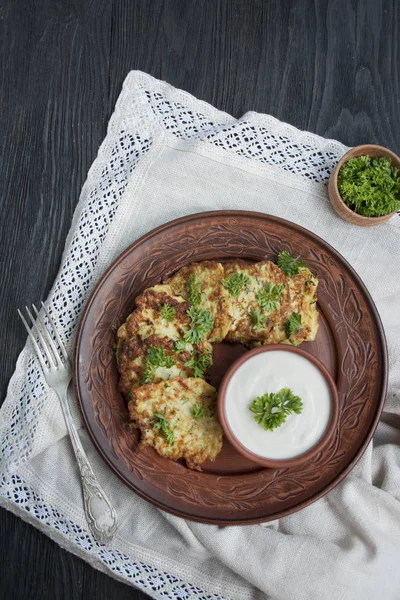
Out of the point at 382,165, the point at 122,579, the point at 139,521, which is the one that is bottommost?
the point at 122,579

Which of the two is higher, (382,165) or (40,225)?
(382,165)

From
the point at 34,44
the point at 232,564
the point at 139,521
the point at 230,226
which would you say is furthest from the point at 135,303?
the point at 34,44

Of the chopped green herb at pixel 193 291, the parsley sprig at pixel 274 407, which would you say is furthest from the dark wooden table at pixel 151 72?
the parsley sprig at pixel 274 407

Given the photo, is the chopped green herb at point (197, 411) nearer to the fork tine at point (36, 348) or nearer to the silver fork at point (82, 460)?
the silver fork at point (82, 460)

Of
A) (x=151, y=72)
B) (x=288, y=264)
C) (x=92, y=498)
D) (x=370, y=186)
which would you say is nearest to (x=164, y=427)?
(x=92, y=498)

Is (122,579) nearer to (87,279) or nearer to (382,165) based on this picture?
(87,279)

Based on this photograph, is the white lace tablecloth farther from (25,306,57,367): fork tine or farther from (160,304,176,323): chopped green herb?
(160,304,176,323): chopped green herb

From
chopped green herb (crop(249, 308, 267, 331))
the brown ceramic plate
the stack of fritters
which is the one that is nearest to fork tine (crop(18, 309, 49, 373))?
the brown ceramic plate
